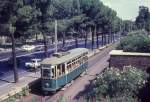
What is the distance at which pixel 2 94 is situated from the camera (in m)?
28.1

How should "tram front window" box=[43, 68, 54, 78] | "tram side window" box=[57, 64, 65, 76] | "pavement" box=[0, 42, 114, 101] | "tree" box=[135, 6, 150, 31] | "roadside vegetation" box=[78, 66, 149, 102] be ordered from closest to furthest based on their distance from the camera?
"roadside vegetation" box=[78, 66, 149, 102], "pavement" box=[0, 42, 114, 101], "tram front window" box=[43, 68, 54, 78], "tram side window" box=[57, 64, 65, 76], "tree" box=[135, 6, 150, 31]

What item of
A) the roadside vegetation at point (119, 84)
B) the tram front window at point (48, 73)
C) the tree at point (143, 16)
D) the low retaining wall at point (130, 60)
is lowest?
the tram front window at point (48, 73)

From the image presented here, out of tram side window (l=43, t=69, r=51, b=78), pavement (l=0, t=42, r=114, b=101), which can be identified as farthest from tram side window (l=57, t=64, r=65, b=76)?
pavement (l=0, t=42, r=114, b=101)

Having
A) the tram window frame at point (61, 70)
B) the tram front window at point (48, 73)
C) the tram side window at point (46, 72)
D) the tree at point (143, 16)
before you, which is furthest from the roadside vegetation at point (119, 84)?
the tree at point (143, 16)

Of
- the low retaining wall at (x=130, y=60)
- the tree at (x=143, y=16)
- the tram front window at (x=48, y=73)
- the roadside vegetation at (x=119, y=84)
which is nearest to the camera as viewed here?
the roadside vegetation at (x=119, y=84)

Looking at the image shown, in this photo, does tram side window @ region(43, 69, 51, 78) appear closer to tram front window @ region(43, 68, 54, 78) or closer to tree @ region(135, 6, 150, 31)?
tram front window @ region(43, 68, 54, 78)

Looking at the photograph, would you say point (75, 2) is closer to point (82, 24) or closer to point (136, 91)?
point (82, 24)

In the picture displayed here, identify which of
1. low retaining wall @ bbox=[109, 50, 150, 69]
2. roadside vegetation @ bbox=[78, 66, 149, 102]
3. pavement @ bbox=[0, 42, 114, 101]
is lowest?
pavement @ bbox=[0, 42, 114, 101]

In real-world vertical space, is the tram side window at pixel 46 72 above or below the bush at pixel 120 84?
below

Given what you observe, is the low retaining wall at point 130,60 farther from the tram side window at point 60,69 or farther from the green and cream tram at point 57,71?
the tram side window at point 60,69

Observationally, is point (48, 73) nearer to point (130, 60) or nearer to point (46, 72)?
point (46, 72)

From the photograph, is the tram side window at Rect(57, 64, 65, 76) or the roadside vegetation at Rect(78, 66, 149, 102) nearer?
the roadside vegetation at Rect(78, 66, 149, 102)

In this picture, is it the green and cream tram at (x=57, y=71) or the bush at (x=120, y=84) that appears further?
the green and cream tram at (x=57, y=71)

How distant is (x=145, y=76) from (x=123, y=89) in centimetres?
162
